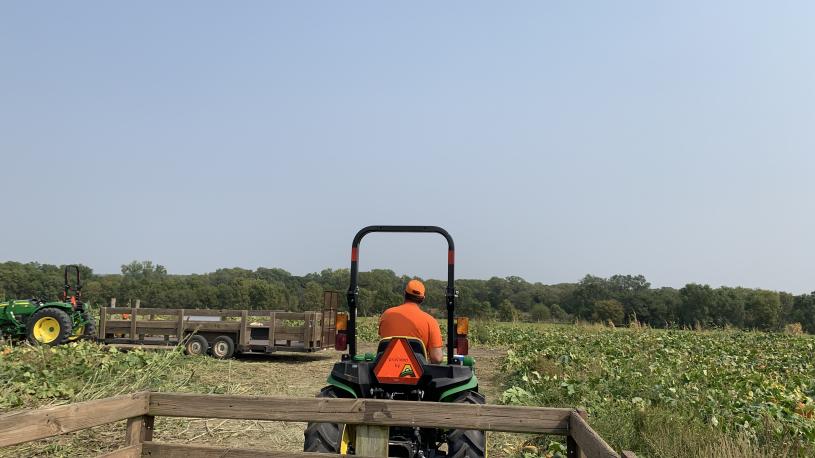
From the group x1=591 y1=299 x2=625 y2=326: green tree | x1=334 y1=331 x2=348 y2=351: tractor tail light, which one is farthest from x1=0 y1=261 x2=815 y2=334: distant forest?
x1=334 y1=331 x2=348 y2=351: tractor tail light

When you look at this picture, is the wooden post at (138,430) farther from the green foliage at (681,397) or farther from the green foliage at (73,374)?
the green foliage at (73,374)

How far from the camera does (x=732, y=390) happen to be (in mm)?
8125

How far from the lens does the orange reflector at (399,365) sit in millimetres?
4398

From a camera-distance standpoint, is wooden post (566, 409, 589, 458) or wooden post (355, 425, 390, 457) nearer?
wooden post (566, 409, 589, 458)

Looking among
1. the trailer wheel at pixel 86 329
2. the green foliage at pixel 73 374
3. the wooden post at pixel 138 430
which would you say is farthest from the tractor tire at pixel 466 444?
the trailer wheel at pixel 86 329

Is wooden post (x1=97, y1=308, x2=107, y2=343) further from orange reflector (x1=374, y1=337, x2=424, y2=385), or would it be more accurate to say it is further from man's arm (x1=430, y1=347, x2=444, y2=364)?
orange reflector (x1=374, y1=337, x2=424, y2=385)

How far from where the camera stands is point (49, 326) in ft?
50.0

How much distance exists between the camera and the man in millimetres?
4672

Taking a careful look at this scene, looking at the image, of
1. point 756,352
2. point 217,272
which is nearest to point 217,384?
point 756,352

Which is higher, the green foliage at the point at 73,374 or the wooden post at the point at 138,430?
the wooden post at the point at 138,430

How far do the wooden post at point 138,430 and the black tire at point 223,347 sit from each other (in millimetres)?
11905

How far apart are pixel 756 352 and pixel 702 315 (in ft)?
225

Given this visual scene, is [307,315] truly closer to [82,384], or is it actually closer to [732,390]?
[82,384]

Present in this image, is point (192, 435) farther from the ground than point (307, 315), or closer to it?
closer to it
